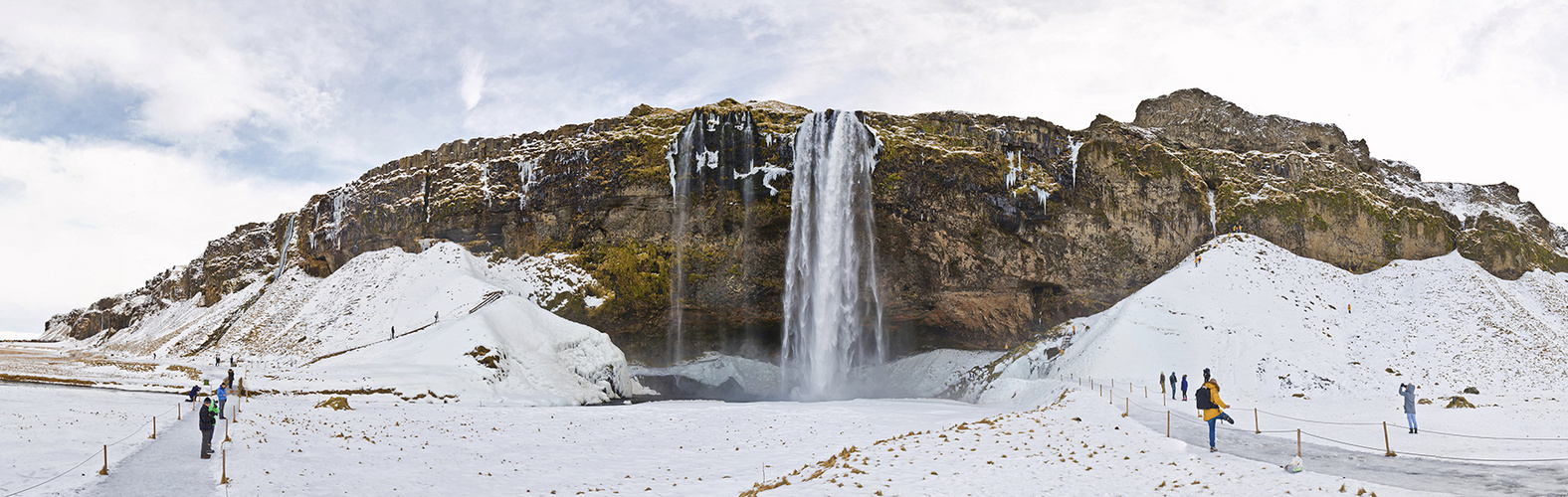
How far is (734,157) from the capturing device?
4634 centimetres

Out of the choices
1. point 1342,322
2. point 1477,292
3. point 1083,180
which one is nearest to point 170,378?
point 1083,180

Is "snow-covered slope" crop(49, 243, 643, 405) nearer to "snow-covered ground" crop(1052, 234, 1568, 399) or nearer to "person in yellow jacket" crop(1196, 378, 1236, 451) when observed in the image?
"snow-covered ground" crop(1052, 234, 1568, 399)

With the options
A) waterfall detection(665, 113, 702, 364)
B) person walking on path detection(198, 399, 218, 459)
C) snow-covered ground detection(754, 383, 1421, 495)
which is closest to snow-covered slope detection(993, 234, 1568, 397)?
snow-covered ground detection(754, 383, 1421, 495)

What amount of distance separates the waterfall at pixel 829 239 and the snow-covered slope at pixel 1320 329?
9094 millimetres

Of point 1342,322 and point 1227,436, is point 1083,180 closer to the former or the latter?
point 1342,322

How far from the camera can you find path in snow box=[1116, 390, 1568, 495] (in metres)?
12.0

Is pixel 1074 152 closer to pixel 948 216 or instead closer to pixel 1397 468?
pixel 948 216

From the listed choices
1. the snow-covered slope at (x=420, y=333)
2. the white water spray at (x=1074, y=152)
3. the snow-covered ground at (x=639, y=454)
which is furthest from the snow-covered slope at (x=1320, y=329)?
the snow-covered slope at (x=420, y=333)

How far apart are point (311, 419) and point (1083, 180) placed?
41.4 m

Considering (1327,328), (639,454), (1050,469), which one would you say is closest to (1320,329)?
(1327,328)

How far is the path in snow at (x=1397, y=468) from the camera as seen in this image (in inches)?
471

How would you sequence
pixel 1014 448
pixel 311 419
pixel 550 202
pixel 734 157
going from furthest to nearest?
1. pixel 550 202
2. pixel 734 157
3. pixel 311 419
4. pixel 1014 448

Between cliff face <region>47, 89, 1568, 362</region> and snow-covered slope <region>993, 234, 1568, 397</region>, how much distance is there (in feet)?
9.03

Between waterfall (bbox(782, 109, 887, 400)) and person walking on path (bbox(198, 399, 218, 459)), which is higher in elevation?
waterfall (bbox(782, 109, 887, 400))
